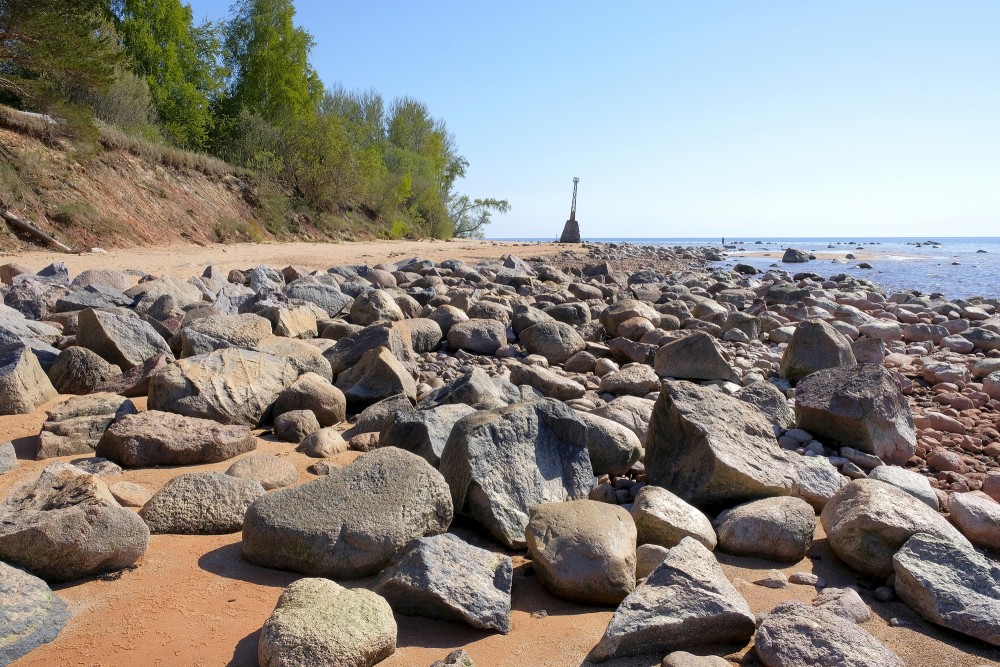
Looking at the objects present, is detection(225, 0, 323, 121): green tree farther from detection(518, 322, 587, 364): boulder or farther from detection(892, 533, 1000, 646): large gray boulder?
detection(892, 533, 1000, 646): large gray boulder

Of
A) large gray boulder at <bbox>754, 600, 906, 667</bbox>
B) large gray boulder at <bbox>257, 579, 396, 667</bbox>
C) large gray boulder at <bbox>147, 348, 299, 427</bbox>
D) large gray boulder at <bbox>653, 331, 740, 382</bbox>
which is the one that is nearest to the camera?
large gray boulder at <bbox>257, 579, 396, 667</bbox>

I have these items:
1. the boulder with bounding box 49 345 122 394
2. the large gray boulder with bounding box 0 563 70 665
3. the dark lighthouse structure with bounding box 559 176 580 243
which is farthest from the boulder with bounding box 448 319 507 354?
the dark lighthouse structure with bounding box 559 176 580 243

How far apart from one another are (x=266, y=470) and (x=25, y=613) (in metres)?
1.15

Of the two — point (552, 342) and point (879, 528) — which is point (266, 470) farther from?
point (552, 342)

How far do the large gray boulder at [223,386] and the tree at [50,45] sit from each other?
11581 mm

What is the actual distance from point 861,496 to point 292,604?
2.32 meters

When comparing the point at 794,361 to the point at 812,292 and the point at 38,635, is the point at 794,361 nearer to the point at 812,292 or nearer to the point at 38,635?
the point at 38,635

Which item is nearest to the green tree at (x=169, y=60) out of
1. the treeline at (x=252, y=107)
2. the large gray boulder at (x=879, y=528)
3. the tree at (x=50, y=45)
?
the treeline at (x=252, y=107)

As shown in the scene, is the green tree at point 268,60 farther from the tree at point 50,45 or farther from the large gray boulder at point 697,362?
the large gray boulder at point 697,362

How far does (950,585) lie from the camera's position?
7.47 ft

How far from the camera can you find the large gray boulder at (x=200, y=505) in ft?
7.98

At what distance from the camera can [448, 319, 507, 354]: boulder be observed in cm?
624

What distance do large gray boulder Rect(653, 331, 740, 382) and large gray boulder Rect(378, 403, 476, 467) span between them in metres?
2.76

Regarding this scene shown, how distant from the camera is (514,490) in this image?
2.70m
